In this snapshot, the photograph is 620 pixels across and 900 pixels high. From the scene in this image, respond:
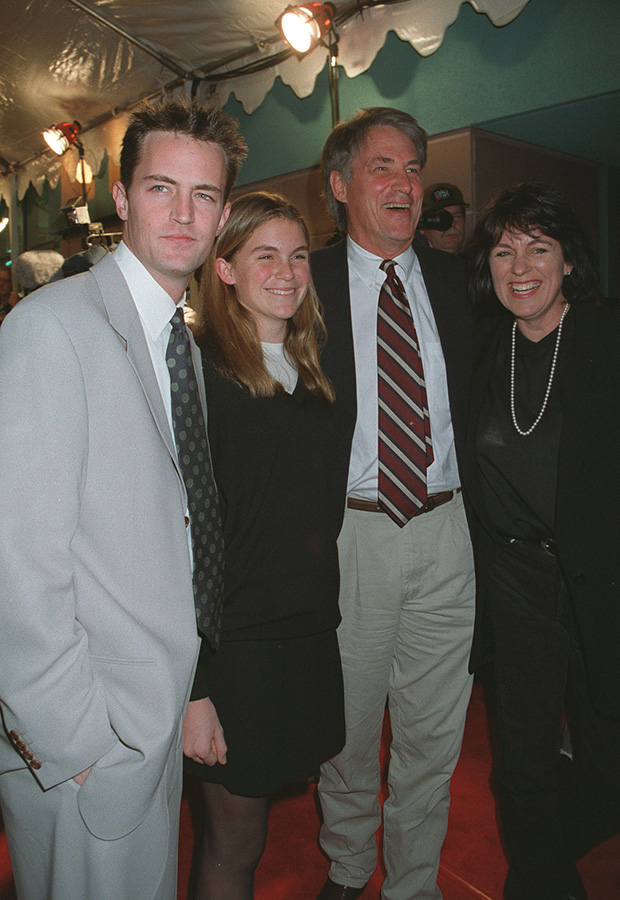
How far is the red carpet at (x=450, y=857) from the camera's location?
6.35 feet

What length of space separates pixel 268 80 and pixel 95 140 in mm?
2596

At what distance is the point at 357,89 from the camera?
4121 millimetres

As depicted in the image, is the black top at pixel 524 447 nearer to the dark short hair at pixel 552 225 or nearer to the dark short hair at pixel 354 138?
the dark short hair at pixel 552 225

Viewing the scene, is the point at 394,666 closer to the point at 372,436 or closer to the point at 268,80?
the point at 372,436

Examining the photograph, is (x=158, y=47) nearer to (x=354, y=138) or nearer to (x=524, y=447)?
(x=354, y=138)

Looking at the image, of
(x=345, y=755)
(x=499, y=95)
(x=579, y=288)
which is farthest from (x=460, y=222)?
(x=345, y=755)

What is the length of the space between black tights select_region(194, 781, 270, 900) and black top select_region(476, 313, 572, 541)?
90 cm

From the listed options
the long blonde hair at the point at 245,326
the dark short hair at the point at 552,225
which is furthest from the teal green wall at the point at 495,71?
the long blonde hair at the point at 245,326

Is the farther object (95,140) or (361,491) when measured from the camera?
(95,140)

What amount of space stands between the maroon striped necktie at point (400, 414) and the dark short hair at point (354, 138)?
0.46 m

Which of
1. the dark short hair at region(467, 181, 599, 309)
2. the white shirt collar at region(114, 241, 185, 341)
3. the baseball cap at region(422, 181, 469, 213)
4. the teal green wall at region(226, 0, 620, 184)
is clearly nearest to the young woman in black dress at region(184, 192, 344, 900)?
the white shirt collar at region(114, 241, 185, 341)

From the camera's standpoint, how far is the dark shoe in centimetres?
187

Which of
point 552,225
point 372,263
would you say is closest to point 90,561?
point 372,263

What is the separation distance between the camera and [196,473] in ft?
3.98
